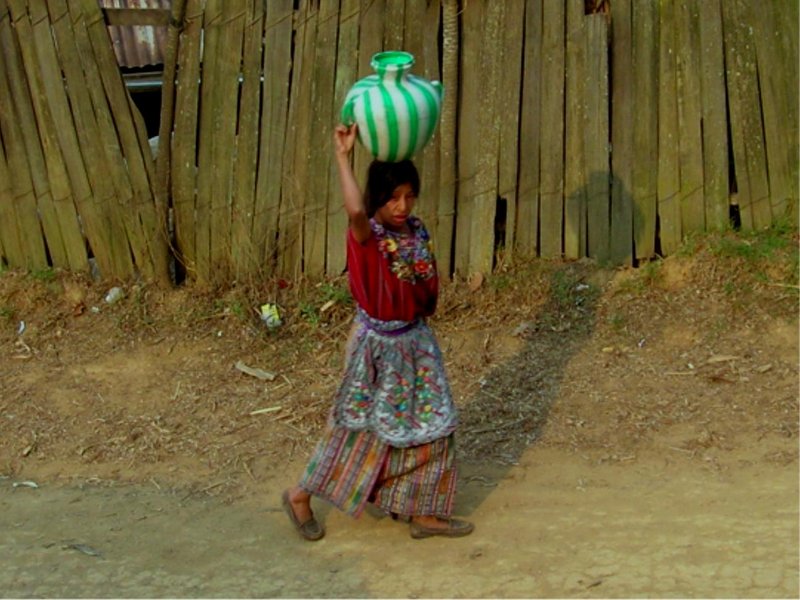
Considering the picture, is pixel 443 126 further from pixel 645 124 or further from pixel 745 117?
pixel 745 117

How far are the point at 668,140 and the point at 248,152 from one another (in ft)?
7.59

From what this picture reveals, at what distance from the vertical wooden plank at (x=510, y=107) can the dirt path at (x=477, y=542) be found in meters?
1.73

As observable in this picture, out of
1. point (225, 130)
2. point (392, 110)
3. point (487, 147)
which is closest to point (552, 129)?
point (487, 147)

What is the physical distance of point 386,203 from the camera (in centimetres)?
392

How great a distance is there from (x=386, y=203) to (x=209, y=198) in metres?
2.61

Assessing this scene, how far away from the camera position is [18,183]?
21.4 ft

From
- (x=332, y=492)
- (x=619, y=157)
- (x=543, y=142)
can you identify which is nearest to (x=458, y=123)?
(x=543, y=142)

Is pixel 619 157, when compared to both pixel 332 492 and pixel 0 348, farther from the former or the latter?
pixel 0 348

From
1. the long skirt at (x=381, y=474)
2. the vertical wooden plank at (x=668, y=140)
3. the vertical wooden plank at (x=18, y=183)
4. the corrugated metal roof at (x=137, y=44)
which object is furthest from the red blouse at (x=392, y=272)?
the corrugated metal roof at (x=137, y=44)

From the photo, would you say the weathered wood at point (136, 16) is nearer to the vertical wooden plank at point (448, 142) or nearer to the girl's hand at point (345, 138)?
the vertical wooden plank at point (448, 142)

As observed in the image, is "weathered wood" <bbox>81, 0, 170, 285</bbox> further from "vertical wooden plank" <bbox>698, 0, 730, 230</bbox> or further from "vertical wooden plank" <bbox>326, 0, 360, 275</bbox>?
"vertical wooden plank" <bbox>698, 0, 730, 230</bbox>

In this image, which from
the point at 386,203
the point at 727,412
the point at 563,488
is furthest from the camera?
the point at 727,412

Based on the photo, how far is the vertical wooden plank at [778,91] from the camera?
5.88m

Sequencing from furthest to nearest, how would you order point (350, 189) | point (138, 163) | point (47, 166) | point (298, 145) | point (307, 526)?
point (47, 166)
point (138, 163)
point (298, 145)
point (307, 526)
point (350, 189)
